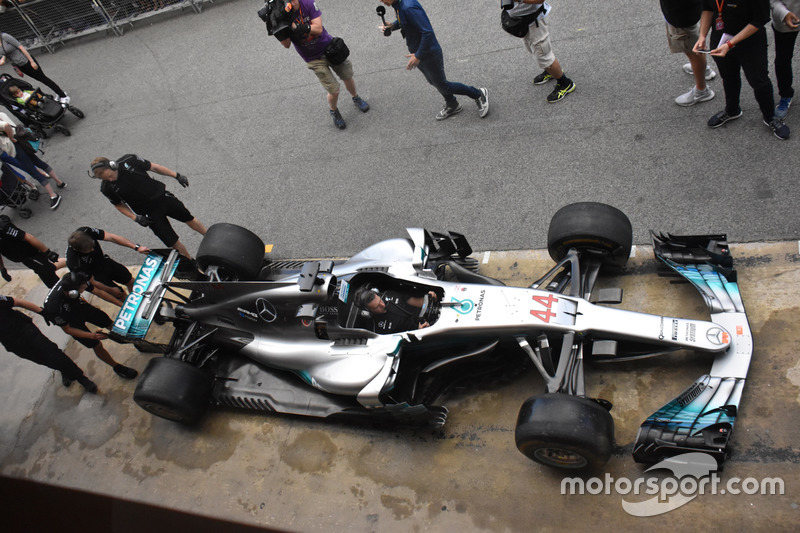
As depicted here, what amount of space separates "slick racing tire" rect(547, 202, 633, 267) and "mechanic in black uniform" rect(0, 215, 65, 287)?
16.7 feet

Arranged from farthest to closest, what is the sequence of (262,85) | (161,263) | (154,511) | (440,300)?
(262,85) < (161,263) < (154,511) < (440,300)

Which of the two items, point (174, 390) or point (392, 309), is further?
point (174, 390)

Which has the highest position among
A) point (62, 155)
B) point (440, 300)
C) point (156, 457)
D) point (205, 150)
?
point (62, 155)

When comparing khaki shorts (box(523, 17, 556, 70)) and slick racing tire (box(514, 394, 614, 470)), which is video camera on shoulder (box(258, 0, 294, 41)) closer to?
khaki shorts (box(523, 17, 556, 70))

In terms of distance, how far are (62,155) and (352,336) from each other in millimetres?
7439

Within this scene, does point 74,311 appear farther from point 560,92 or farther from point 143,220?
point 560,92

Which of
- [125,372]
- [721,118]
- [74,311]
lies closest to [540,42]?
[721,118]

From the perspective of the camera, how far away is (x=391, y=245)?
211 inches

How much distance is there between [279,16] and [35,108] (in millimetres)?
5444

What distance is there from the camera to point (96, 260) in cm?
596

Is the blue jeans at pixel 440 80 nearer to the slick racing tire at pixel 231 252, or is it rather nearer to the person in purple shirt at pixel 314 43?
the person in purple shirt at pixel 314 43

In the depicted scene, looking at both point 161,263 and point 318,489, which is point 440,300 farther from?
point 161,263

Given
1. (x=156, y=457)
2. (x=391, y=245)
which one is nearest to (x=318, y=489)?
(x=156, y=457)

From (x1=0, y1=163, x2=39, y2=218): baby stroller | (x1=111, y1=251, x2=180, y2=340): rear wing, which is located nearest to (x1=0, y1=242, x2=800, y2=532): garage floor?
(x1=111, y1=251, x2=180, y2=340): rear wing
